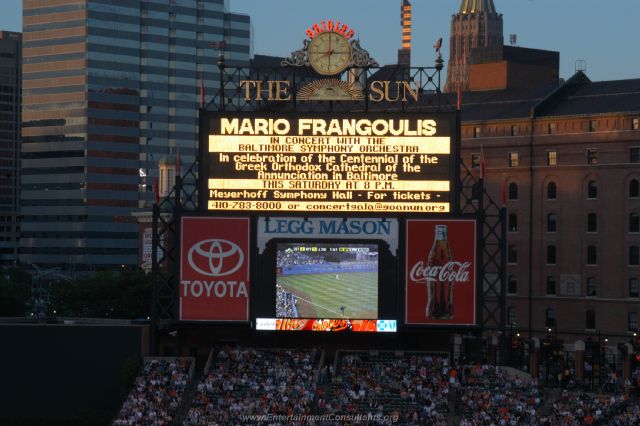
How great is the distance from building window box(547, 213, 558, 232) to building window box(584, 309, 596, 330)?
7220 mm

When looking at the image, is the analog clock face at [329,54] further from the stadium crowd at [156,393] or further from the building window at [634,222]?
the building window at [634,222]

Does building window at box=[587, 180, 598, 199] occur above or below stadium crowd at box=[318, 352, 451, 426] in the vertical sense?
above

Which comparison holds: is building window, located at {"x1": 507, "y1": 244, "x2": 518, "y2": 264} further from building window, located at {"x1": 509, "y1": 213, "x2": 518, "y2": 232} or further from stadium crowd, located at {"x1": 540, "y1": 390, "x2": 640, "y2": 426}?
stadium crowd, located at {"x1": 540, "y1": 390, "x2": 640, "y2": 426}

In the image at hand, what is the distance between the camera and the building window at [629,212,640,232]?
109312 mm

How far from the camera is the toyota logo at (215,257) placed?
7294cm

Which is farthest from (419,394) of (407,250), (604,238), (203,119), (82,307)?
(82,307)

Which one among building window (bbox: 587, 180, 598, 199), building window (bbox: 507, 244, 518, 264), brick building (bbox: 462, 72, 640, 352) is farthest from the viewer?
building window (bbox: 507, 244, 518, 264)

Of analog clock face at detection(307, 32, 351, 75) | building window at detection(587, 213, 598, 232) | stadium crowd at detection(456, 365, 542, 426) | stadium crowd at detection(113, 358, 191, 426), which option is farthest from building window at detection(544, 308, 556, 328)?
stadium crowd at detection(113, 358, 191, 426)

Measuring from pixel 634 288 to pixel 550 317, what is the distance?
7426 millimetres

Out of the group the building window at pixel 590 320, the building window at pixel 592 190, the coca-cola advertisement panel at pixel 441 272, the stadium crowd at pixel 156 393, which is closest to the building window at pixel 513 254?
the building window at pixel 592 190

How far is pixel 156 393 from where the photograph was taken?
7331 cm

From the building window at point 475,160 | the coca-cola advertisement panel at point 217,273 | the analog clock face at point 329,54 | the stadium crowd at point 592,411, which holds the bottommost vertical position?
the stadium crowd at point 592,411

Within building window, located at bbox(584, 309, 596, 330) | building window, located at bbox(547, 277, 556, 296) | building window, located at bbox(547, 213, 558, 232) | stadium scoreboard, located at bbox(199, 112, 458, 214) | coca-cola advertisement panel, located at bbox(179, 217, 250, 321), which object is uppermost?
stadium scoreboard, located at bbox(199, 112, 458, 214)

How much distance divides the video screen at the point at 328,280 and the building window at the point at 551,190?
44.1 metres
